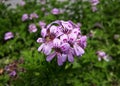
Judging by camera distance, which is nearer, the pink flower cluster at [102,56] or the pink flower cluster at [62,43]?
the pink flower cluster at [62,43]

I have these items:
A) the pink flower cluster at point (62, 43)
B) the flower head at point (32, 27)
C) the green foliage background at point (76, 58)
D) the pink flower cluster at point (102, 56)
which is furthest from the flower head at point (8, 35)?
the pink flower cluster at point (62, 43)

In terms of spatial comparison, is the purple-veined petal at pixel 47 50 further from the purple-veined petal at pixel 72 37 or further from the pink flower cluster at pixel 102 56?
the pink flower cluster at pixel 102 56

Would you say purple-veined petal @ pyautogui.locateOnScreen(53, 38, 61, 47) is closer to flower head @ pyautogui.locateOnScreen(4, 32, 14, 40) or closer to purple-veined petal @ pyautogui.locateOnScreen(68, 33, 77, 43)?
purple-veined petal @ pyautogui.locateOnScreen(68, 33, 77, 43)

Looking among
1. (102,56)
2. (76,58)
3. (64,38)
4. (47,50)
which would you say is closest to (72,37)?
(64,38)

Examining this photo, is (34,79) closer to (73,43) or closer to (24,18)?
(73,43)

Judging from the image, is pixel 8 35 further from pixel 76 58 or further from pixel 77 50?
pixel 77 50

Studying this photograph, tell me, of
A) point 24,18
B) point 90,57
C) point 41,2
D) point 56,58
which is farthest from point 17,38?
point 56,58
